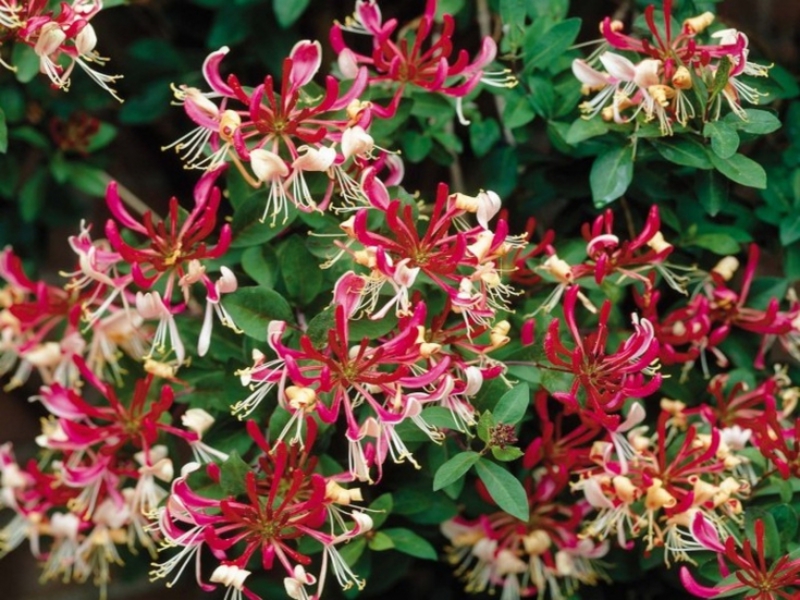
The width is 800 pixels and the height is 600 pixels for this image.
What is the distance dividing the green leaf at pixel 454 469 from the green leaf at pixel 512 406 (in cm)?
4

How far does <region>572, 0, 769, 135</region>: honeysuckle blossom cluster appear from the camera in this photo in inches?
44.6

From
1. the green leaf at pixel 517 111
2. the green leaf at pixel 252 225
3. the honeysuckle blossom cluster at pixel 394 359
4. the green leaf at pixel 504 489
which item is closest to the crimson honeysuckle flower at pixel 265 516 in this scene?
the honeysuckle blossom cluster at pixel 394 359

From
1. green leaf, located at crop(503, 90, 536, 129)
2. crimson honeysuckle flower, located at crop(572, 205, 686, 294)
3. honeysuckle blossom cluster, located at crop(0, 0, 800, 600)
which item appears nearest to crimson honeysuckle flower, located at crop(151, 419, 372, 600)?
honeysuckle blossom cluster, located at crop(0, 0, 800, 600)

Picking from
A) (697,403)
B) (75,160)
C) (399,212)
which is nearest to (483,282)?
(399,212)

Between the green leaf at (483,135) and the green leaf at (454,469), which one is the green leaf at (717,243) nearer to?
the green leaf at (483,135)

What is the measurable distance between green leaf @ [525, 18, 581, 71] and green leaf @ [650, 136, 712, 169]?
0.16 meters

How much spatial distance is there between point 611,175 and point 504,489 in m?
0.36

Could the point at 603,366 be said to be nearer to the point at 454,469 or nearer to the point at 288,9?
the point at 454,469

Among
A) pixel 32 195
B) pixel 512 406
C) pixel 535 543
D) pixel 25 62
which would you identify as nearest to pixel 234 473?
Result: pixel 512 406

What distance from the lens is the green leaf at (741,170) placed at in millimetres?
1149

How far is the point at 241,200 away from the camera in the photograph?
1229 mm

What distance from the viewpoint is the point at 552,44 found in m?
1.28

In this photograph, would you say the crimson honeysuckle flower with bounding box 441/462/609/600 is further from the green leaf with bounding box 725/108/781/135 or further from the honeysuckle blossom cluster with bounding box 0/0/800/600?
the green leaf with bounding box 725/108/781/135

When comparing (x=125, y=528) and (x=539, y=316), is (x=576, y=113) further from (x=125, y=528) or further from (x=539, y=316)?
(x=125, y=528)
